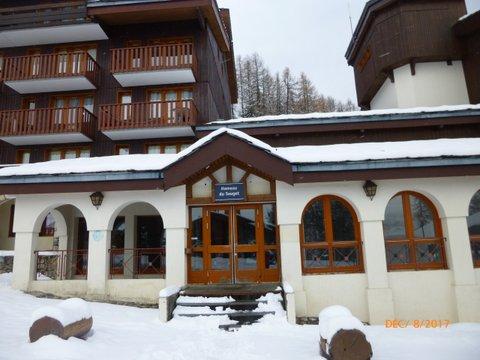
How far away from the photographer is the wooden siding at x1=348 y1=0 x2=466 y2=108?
50.8 feet

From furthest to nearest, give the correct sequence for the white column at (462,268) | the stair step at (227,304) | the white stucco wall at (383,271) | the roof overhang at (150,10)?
the roof overhang at (150,10)
the white stucco wall at (383,271)
the white column at (462,268)
the stair step at (227,304)

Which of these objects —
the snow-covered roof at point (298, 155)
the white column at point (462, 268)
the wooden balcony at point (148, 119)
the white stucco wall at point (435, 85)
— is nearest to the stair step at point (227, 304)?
the snow-covered roof at point (298, 155)

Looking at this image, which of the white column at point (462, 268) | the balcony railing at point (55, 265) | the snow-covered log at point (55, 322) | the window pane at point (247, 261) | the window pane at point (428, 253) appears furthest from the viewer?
the balcony railing at point (55, 265)

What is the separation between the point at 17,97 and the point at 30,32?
125 inches

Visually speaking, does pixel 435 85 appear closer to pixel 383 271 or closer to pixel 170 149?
pixel 383 271

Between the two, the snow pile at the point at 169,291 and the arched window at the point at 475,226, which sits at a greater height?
the arched window at the point at 475,226

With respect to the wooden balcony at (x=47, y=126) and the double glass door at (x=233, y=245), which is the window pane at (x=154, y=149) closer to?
the wooden balcony at (x=47, y=126)

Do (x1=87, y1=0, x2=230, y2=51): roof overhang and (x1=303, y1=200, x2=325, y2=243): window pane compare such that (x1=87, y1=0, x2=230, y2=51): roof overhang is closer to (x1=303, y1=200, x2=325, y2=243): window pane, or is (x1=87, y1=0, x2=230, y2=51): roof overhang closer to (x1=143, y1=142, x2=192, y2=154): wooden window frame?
(x1=143, y1=142, x2=192, y2=154): wooden window frame

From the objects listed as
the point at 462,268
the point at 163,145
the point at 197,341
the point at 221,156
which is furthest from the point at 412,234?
the point at 163,145

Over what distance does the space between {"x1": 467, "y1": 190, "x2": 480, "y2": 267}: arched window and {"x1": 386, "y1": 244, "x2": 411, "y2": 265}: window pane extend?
1847 millimetres

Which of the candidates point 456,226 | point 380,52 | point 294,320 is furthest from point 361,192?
point 380,52

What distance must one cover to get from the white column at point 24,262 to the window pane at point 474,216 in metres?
13.0

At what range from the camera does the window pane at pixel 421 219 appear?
10.3m

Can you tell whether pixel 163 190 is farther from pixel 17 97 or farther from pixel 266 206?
pixel 17 97
